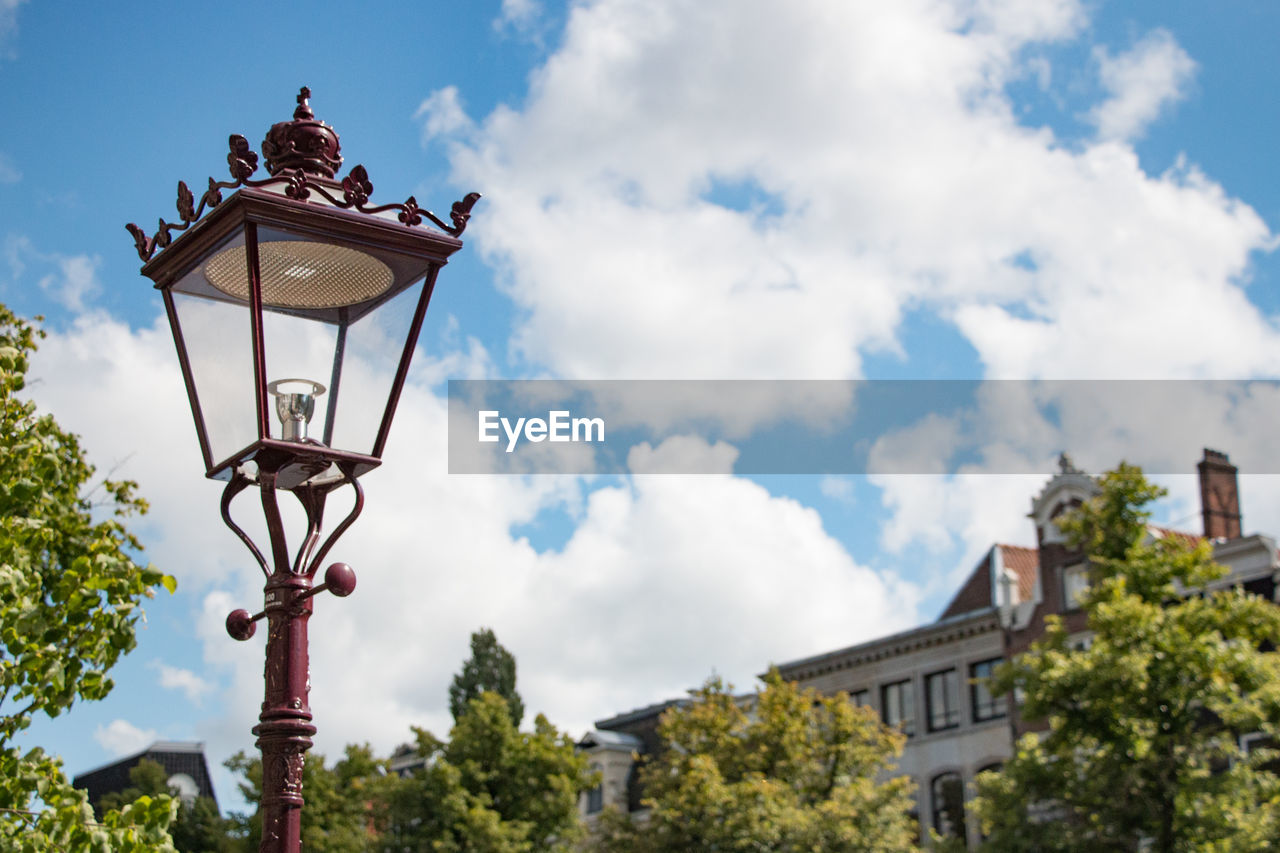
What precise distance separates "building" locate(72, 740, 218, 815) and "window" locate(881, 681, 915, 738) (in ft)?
93.4

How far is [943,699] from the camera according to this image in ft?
154

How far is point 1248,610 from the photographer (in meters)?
26.4

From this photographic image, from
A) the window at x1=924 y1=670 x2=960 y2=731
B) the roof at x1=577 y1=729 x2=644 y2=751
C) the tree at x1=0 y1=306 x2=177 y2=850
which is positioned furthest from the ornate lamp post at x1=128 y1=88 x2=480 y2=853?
the roof at x1=577 y1=729 x2=644 y2=751

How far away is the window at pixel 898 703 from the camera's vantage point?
1891 inches

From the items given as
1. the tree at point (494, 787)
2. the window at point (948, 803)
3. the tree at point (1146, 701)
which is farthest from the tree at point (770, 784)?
the tree at point (1146, 701)

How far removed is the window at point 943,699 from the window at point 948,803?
164 cm

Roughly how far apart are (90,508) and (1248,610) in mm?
20437

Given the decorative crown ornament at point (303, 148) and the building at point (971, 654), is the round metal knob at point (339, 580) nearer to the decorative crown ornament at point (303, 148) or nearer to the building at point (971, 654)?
the decorative crown ornament at point (303, 148)

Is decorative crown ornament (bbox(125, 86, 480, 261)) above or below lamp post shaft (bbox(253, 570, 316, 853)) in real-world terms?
above

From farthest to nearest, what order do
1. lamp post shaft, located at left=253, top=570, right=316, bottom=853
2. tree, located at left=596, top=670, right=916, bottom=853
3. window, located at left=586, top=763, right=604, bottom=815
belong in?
window, located at left=586, top=763, right=604, bottom=815
tree, located at left=596, top=670, right=916, bottom=853
lamp post shaft, located at left=253, top=570, right=316, bottom=853

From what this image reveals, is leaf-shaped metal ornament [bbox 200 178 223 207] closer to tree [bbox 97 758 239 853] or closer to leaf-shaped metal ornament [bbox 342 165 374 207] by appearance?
leaf-shaped metal ornament [bbox 342 165 374 207]

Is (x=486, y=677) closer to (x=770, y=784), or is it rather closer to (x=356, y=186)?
Answer: (x=770, y=784)

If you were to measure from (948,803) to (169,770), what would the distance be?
32.6 m

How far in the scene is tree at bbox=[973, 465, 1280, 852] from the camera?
83.5 feet
